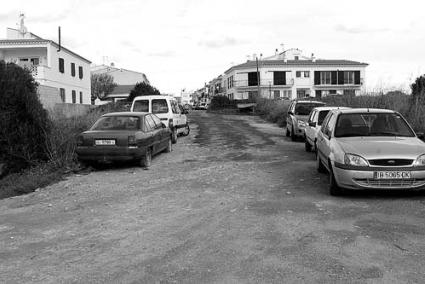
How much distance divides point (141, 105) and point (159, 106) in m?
0.69

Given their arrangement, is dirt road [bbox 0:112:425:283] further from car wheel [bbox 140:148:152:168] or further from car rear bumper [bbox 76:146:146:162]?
car wheel [bbox 140:148:152:168]

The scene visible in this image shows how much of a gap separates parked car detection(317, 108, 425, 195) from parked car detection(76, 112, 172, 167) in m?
4.59

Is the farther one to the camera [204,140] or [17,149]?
[204,140]

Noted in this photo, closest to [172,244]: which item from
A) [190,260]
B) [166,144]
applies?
[190,260]

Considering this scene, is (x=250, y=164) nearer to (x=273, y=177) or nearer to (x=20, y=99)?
(x=273, y=177)

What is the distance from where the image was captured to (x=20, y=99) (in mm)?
11562

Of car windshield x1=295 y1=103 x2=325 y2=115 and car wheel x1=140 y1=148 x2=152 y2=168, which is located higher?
car windshield x1=295 y1=103 x2=325 y2=115

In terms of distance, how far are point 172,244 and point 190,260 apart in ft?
2.08

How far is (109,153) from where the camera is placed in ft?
36.7

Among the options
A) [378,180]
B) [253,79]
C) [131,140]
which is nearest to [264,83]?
[253,79]

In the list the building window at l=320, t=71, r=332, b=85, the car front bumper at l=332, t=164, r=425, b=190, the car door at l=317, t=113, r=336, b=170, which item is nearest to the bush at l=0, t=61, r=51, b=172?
the car door at l=317, t=113, r=336, b=170

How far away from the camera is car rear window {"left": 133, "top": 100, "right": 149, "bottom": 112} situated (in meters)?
17.9

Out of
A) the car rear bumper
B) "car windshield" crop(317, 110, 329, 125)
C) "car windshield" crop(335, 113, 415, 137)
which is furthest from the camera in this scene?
"car windshield" crop(317, 110, 329, 125)

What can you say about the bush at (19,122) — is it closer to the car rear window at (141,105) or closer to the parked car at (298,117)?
the car rear window at (141,105)
